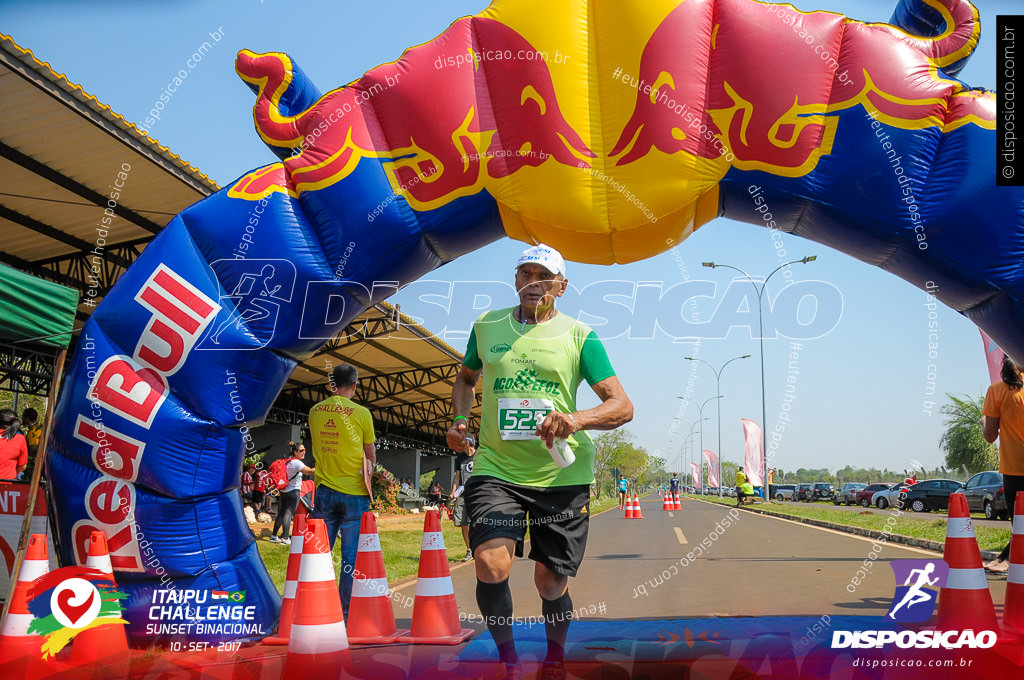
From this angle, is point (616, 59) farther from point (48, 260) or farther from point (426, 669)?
point (48, 260)

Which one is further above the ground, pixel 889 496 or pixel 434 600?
pixel 434 600

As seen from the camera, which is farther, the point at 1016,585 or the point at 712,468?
the point at 712,468

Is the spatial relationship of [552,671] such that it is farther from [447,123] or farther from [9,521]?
[9,521]

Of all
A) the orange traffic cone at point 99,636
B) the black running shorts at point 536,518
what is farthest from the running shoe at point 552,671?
the orange traffic cone at point 99,636

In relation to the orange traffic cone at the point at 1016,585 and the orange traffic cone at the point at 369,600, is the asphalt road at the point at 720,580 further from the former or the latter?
the orange traffic cone at the point at 1016,585

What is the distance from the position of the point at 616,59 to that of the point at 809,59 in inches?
45.3

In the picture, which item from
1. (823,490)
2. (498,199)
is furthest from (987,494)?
(823,490)

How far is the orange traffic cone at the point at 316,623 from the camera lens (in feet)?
9.66

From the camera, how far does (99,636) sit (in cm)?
377

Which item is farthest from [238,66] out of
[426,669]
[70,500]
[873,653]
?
[873,653]

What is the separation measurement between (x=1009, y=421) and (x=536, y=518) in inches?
180

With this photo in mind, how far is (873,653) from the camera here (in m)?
3.30

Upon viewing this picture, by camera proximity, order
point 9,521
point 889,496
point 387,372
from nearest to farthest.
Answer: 1. point 9,521
2. point 387,372
3. point 889,496

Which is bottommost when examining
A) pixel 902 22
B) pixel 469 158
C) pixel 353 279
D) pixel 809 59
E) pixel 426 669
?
pixel 426 669
